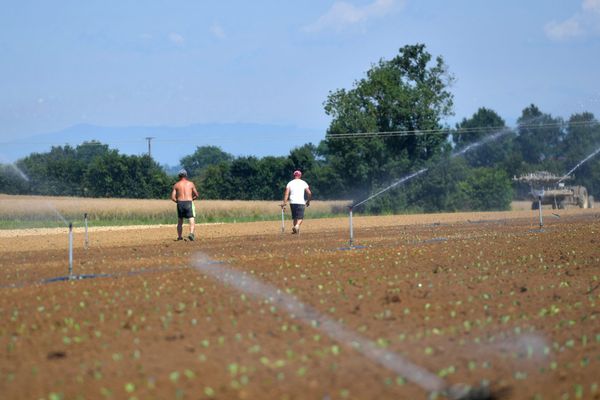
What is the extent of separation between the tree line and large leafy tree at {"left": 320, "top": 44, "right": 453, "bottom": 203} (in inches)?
2.6

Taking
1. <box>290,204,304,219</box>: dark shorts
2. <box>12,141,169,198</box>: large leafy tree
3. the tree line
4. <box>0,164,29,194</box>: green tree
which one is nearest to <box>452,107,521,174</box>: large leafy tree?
the tree line

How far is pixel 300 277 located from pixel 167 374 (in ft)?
22.1

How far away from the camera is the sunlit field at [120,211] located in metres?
50.6

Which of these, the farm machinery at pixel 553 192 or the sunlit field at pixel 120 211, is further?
the farm machinery at pixel 553 192

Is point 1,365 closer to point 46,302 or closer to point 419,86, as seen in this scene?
point 46,302

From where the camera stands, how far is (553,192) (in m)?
58.4

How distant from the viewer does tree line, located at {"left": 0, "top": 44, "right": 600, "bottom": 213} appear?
65375 millimetres

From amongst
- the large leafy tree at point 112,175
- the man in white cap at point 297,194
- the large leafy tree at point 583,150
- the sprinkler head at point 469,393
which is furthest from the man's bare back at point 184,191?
the large leafy tree at point 583,150

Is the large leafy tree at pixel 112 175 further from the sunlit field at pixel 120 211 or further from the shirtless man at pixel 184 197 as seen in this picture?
the shirtless man at pixel 184 197

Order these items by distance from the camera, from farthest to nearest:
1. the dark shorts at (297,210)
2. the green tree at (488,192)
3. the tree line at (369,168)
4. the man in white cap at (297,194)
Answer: the green tree at (488,192)
the tree line at (369,168)
the dark shorts at (297,210)
the man in white cap at (297,194)

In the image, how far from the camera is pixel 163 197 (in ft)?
258

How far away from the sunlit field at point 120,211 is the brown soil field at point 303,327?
30.7m

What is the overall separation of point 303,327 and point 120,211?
47328mm

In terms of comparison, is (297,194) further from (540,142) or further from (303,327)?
(540,142)
